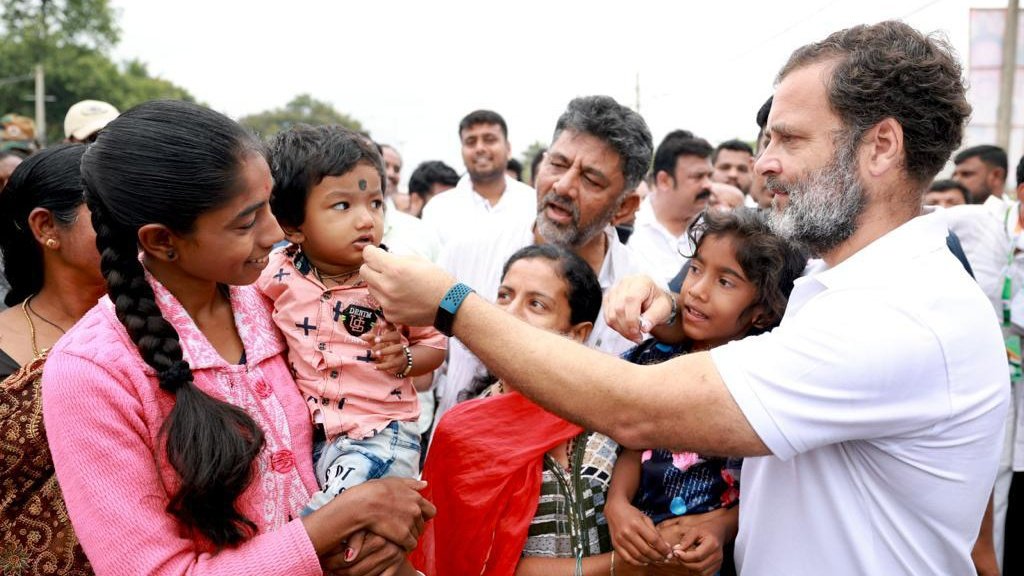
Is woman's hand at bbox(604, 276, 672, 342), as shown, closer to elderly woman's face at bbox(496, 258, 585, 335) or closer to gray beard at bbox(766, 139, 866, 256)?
elderly woman's face at bbox(496, 258, 585, 335)

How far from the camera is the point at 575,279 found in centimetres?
283

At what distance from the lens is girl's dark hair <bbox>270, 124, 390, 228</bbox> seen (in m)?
2.21

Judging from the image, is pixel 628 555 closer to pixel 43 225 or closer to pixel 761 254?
pixel 761 254

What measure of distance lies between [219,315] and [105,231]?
381 millimetres

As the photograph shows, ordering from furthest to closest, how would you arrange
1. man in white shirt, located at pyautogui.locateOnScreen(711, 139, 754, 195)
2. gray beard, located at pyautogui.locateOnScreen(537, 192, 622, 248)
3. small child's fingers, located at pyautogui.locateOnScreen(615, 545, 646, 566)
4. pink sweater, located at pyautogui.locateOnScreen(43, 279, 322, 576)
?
man in white shirt, located at pyautogui.locateOnScreen(711, 139, 754, 195)
gray beard, located at pyautogui.locateOnScreen(537, 192, 622, 248)
small child's fingers, located at pyautogui.locateOnScreen(615, 545, 646, 566)
pink sweater, located at pyautogui.locateOnScreen(43, 279, 322, 576)

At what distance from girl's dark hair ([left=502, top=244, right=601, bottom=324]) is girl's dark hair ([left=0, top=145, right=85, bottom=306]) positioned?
151 centimetres

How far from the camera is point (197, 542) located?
170 cm

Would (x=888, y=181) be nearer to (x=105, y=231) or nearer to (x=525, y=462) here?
(x=525, y=462)

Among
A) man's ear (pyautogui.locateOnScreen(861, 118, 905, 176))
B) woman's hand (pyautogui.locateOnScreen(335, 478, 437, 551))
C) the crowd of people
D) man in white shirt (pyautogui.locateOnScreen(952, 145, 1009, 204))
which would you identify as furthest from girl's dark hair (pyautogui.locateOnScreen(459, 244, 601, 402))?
man in white shirt (pyautogui.locateOnScreen(952, 145, 1009, 204))

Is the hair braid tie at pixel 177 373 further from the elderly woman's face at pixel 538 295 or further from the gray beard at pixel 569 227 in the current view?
the gray beard at pixel 569 227

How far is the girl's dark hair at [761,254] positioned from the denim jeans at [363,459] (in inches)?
47.4

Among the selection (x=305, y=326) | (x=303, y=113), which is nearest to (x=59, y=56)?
(x=303, y=113)

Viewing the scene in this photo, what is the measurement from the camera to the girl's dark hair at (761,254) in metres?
2.48

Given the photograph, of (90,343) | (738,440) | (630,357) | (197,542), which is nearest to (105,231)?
(90,343)
